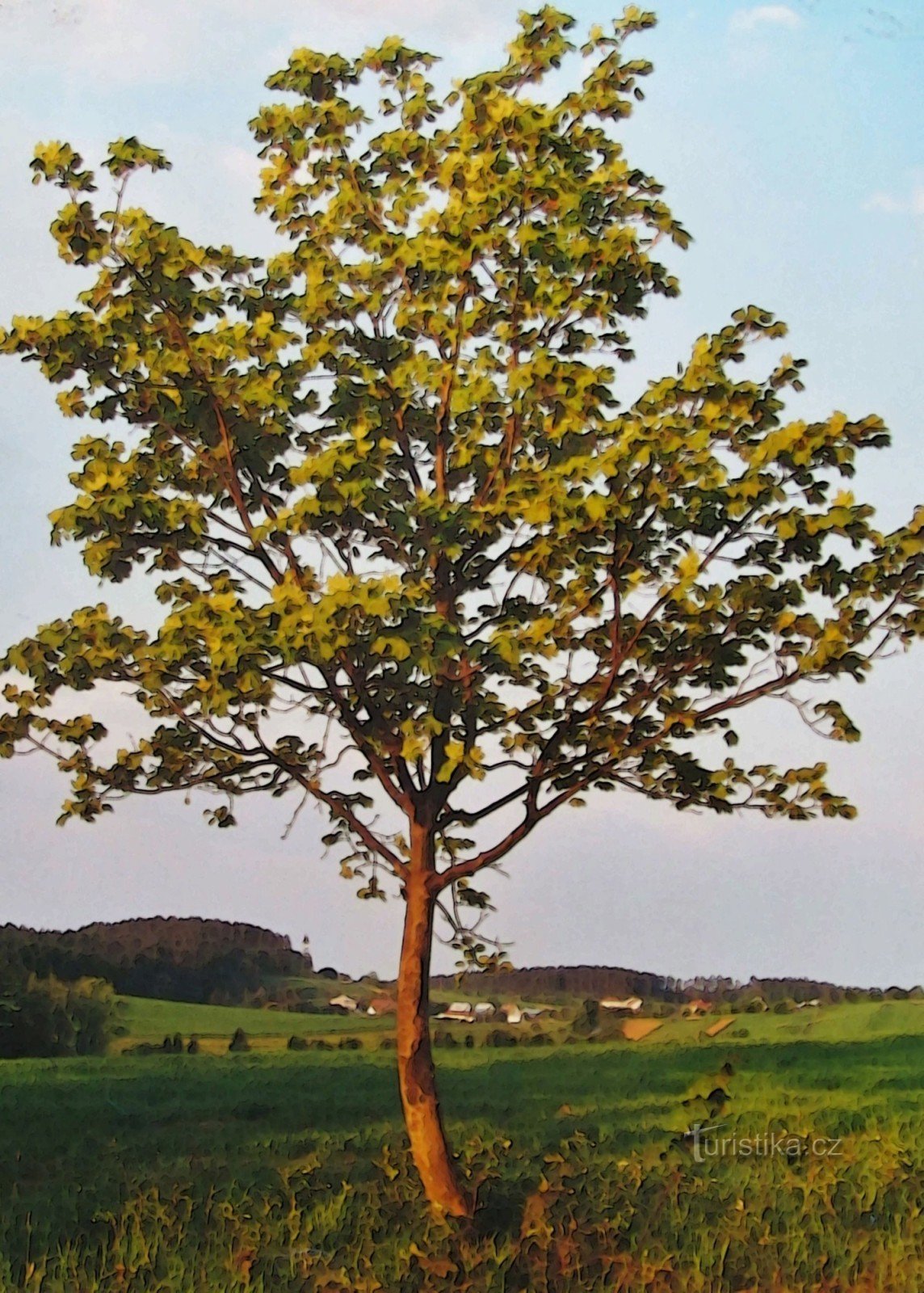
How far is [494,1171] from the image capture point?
11406 mm

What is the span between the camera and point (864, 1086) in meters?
15.8

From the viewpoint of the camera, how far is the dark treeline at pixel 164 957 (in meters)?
13.5

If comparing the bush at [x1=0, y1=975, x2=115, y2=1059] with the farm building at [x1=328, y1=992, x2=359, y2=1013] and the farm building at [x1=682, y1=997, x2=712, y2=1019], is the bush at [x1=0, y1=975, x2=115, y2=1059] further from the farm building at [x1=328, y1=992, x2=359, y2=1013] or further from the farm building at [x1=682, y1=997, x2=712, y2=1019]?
the farm building at [x1=682, y1=997, x2=712, y2=1019]

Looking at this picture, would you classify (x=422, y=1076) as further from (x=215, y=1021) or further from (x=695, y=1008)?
(x=215, y=1021)

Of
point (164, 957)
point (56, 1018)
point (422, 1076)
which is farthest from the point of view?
point (56, 1018)

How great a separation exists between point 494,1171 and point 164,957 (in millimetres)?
4508

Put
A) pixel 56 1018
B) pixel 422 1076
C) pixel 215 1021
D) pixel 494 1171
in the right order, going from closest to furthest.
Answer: pixel 422 1076 < pixel 494 1171 < pixel 215 1021 < pixel 56 1018

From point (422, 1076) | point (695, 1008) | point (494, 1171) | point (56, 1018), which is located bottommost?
point (494, 1171)

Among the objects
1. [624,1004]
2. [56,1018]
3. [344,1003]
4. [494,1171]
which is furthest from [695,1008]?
[56,1018]

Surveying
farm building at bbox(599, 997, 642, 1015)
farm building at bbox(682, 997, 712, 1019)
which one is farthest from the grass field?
farm building at bbox(682, 997, 712, 1019)

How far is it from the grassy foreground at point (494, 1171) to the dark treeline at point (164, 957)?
137 cm

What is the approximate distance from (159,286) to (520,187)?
294cm

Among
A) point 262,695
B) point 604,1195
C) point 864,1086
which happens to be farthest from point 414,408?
point 864,1086

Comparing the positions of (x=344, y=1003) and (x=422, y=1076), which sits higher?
(x=344, y=1003)
